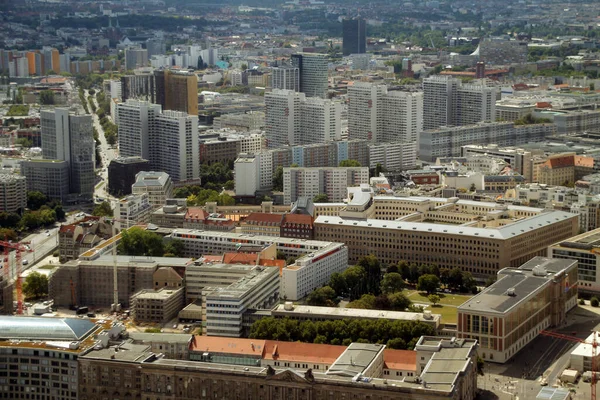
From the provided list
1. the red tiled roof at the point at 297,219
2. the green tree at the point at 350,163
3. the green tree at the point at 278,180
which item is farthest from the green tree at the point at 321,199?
the red tiled roof at the point at 297,219

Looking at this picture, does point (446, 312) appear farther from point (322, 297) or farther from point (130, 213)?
point (130, 213)

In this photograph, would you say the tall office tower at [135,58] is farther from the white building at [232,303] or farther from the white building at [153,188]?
the white building at [232,303]

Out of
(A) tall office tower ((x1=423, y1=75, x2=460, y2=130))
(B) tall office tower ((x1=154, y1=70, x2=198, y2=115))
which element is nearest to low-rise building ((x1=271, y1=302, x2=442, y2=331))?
(A) tall office tower ((x1=423, y1=75, x2=460, y2=130))

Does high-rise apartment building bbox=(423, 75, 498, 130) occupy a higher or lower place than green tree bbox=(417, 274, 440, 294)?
higher

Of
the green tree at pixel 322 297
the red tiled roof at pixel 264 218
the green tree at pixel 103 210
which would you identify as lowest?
the green tree at pixel 322 297

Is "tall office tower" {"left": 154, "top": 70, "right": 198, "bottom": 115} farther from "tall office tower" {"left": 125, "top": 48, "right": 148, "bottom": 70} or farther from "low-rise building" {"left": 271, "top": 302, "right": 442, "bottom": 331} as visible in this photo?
"low-rise building" {"left": 271, "top": 302, "right": 442, "bottom": 331}

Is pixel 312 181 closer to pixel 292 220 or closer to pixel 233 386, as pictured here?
pixel 292 220
